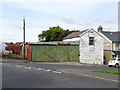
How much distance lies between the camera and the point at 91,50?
101 feet

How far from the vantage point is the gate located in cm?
2684

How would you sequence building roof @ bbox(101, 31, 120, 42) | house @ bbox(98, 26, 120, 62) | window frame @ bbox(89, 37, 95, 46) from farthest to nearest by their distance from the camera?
building roof @ bbox(101, 31, 120, 42) → house @ bbox(98, 26, 120, 62) → window frame @ bbox(89, 37, 95, 46)

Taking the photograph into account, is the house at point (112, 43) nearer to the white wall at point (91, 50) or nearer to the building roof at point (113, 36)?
the building roof at point (113, 36)

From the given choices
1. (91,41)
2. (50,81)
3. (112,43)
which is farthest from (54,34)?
(50,81)

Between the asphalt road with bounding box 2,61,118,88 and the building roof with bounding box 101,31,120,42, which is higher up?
the building roof with bounding box 101,31,120,42

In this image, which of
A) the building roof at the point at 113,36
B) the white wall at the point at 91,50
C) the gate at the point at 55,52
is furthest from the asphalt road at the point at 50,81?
the building roof at the point at 113,36

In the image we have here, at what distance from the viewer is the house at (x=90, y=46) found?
97.7 feet

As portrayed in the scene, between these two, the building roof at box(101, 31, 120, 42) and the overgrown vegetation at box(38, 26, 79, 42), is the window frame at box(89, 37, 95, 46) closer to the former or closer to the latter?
the building roof at box(101, 31, 120, 42)

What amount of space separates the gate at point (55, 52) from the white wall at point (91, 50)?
1308 mm

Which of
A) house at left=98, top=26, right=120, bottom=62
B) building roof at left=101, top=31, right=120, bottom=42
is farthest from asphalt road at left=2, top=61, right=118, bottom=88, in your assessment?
building roof at left=101, top=31, right=120, bottom=42

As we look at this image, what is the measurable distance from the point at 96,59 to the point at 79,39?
4992mm

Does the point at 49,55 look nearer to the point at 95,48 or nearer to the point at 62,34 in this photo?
the point at 95,48

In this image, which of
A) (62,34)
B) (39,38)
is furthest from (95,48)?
(39,38)

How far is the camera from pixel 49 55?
27516mm
